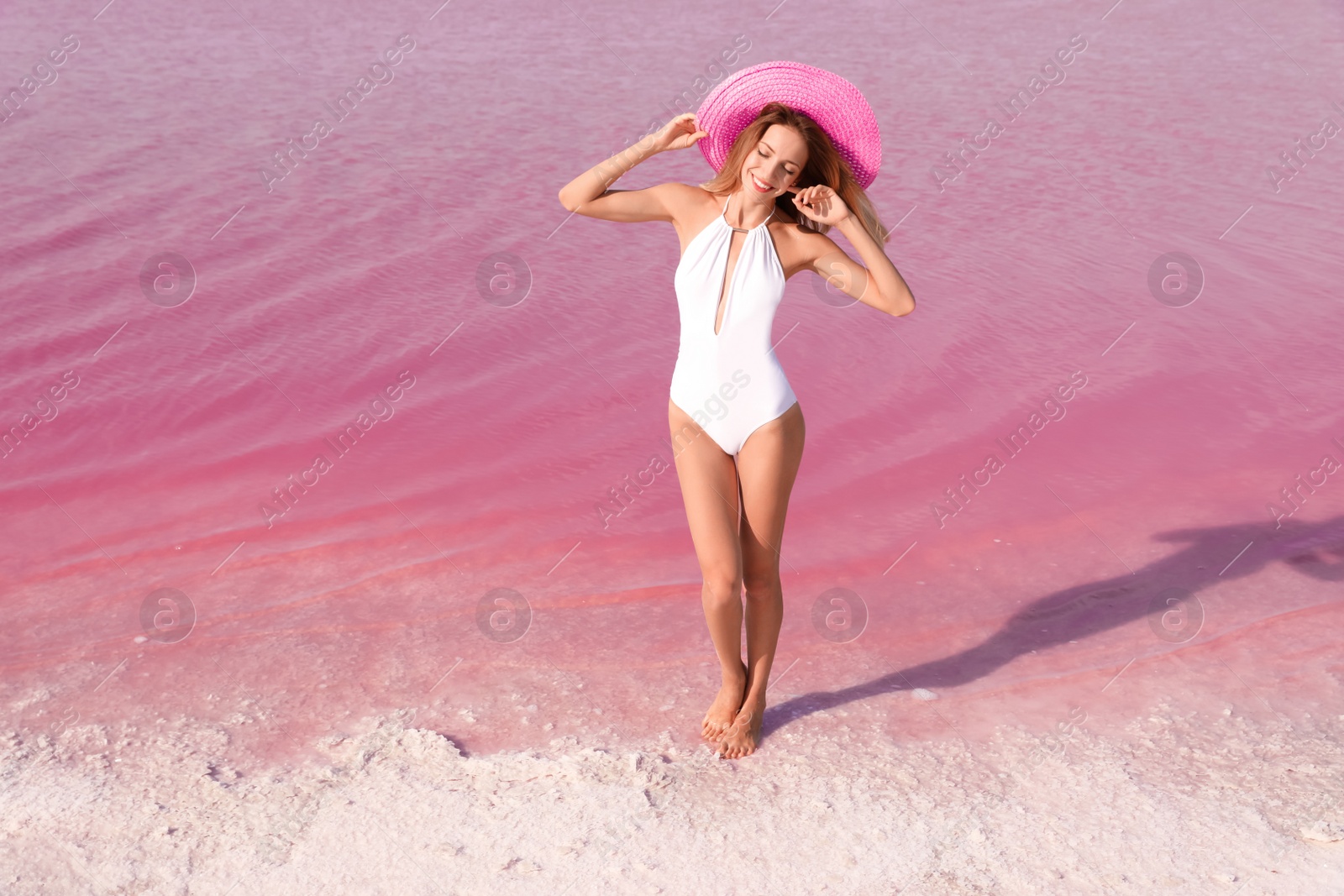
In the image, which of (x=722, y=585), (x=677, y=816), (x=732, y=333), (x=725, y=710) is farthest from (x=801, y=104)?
(x=677, y=816)

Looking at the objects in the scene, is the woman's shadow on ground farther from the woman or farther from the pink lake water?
the woman

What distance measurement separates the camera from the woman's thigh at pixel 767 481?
149 inches

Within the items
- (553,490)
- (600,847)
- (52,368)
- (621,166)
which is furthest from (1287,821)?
(52,368)

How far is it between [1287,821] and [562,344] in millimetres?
4856

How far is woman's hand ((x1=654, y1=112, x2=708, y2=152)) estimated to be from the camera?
3707 millimetres

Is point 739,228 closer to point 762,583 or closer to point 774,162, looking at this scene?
point 774,162

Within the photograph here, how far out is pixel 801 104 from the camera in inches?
144

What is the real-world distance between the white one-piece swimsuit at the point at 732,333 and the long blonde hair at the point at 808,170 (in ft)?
0.41

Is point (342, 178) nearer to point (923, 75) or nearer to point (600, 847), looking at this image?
point (923, 75)

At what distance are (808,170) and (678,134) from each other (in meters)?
0.41

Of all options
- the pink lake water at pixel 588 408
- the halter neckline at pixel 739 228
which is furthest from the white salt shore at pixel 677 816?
the halter neckline at pixel 739 228

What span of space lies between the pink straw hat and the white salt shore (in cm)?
197

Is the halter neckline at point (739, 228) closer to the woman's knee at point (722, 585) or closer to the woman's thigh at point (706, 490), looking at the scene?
the woman's thigh at point (706, 490)

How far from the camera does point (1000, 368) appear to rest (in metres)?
7.34
